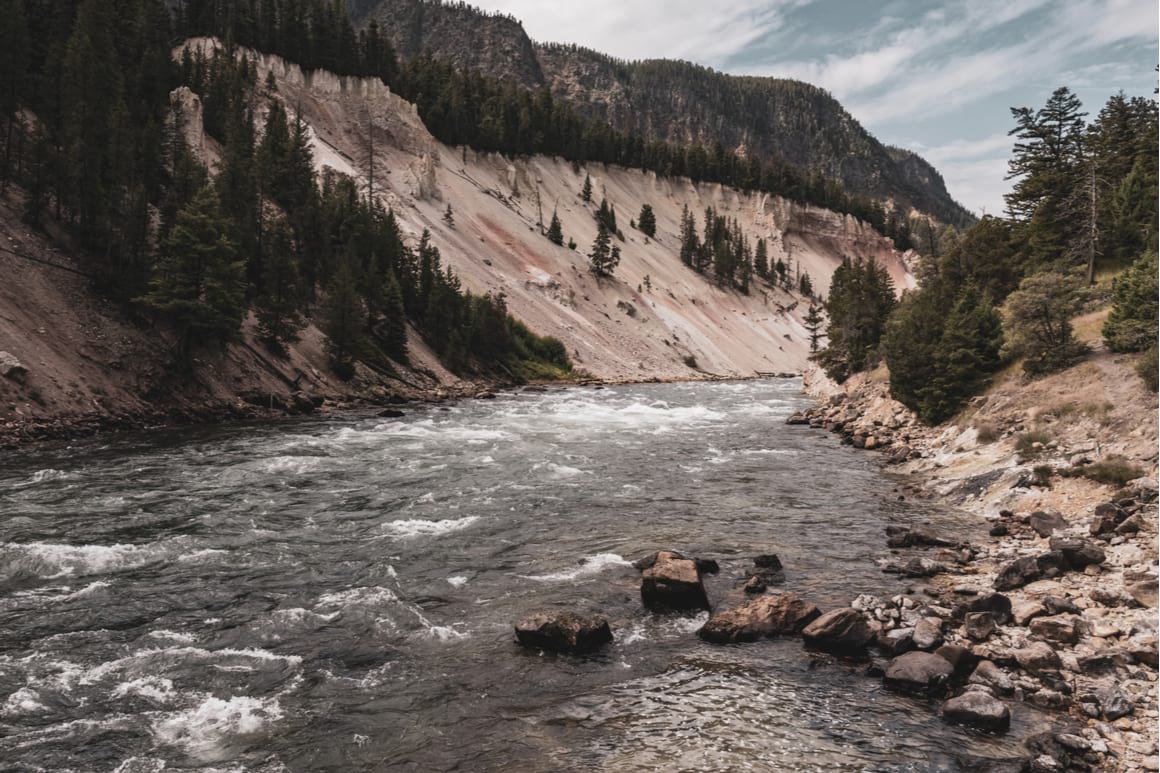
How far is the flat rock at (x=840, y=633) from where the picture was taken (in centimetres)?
1335

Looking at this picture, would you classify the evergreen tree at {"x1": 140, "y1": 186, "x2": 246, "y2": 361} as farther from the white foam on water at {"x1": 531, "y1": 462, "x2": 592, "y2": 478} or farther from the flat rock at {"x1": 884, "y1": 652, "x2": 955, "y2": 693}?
the flat rock at {"x1": 884, "y1": 652, "x2": 955, "y2": 693}

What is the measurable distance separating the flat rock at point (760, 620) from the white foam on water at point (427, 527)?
379 inches

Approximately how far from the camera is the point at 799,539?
2052 cm

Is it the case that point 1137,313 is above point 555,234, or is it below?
below

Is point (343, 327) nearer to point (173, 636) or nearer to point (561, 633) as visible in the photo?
point (173, 636)

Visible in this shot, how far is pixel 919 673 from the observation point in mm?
11945

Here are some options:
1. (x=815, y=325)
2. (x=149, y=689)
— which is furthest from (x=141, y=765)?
(x=815, y=325)

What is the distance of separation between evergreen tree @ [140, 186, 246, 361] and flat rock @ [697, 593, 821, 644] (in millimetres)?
39820

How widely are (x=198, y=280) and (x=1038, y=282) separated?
48606 millimetres

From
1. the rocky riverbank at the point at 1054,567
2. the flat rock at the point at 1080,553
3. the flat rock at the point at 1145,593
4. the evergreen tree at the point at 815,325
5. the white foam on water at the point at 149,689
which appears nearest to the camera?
the rocky riverbank at the point at 1054,567

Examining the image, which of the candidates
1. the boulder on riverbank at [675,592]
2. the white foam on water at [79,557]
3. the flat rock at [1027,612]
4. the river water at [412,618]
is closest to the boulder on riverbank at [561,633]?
the river water at [412,618]

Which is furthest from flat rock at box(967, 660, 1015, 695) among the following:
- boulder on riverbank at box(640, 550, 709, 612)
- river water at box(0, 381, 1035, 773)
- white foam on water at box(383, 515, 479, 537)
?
white foam on water at box(383, 515, 479, 537)

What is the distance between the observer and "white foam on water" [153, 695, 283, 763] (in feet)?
32.9

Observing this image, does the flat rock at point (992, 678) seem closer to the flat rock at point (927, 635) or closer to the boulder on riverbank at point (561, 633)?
the flat rock at point (927, 635)
